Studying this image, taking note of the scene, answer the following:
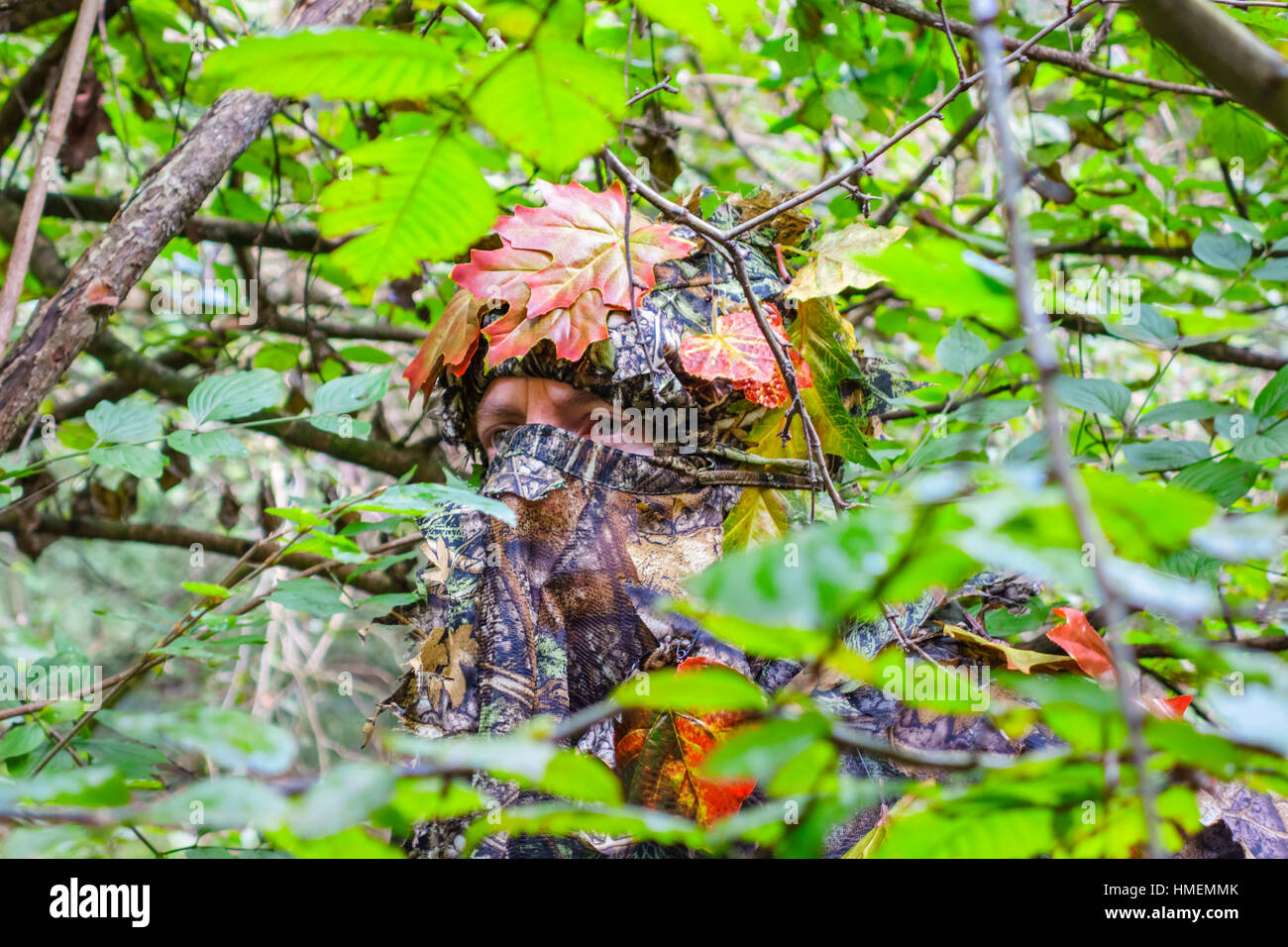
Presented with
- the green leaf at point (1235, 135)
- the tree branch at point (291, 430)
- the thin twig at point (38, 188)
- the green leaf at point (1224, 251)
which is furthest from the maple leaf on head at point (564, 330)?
the green leaf at point (1235, 135)

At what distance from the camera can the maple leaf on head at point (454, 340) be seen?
0.73m

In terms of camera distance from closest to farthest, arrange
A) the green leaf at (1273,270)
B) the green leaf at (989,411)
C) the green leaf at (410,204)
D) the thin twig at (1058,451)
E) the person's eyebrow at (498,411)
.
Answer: the thin twig at (1058,451) → the green leaf at (410,204) → the person's eyebrow at (498,411) → the green leaf at (989,411) → the green leaf at (1273,270)

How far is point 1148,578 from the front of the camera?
0.24 m

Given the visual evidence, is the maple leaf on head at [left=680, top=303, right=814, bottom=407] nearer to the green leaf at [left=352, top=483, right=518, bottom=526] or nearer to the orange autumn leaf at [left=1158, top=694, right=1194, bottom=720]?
the green leaf at [left=352, top=483, right=518, bottom=526]

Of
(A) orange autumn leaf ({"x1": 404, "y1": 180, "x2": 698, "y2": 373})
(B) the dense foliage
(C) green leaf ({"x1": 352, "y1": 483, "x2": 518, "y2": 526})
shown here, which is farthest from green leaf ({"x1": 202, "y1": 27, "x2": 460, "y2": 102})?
(A) orange autumn leaf ({"x1": 404, "y1": 180, "x2": 698, "y2": 373})

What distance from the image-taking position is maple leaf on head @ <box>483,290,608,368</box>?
671 millimetres

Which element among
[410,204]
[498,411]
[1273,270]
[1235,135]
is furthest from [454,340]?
[1235,135]

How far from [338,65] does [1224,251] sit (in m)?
Result: 1.09

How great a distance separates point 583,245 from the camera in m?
0.71

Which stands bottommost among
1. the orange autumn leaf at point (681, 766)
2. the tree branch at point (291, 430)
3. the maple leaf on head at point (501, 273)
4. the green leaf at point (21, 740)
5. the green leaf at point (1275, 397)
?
the orange autumn leaf at point (681, 766)

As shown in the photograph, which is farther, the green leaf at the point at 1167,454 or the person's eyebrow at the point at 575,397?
the green leaf at the point at 1167,454

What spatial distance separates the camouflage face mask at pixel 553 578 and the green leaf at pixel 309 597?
98 mm

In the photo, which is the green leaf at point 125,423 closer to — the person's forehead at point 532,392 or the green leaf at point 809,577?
the person's forehead at point 532,392
